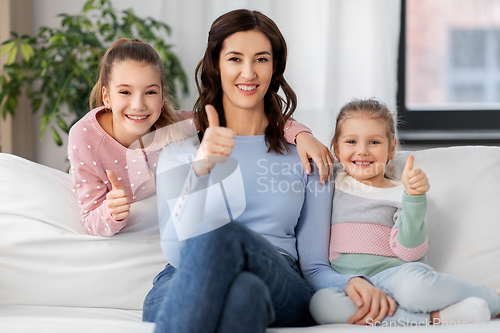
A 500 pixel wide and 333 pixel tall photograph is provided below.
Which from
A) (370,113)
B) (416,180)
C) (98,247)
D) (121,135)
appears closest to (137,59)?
(121,135)

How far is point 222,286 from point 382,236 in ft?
1.58

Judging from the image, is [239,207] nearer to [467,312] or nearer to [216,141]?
[216,141]

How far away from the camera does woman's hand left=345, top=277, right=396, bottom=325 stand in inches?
35.9

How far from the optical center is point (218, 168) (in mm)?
1057

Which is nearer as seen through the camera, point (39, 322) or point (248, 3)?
point (39, 322)

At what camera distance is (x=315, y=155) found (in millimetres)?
1072

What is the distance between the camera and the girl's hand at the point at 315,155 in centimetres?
108

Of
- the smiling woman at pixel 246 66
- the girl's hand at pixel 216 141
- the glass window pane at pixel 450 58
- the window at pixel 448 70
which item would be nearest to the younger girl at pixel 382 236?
the smiling woman at pixel 246 66

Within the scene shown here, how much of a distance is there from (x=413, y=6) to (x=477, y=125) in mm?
691

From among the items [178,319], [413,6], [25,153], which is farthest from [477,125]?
[25,153]

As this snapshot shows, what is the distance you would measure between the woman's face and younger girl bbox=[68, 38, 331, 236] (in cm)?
Result: 14

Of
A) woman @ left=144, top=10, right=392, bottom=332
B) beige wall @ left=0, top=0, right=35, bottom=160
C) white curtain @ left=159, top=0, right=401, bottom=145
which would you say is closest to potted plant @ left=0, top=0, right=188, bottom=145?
beige wall @ left=0, top=0, right=35, bottom=160

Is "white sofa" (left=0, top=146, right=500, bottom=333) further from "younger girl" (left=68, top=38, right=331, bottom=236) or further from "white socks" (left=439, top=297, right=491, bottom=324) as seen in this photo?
"white socks" (left=439, top=297, right=491, bottom=324)

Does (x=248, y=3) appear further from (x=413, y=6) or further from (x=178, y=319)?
(x=178, y=319)
